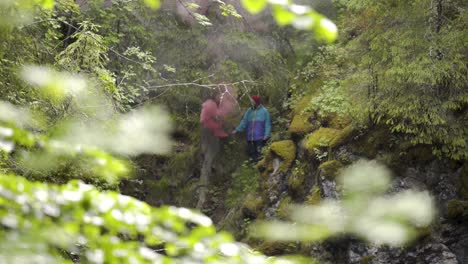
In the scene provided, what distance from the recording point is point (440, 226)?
22.5ft

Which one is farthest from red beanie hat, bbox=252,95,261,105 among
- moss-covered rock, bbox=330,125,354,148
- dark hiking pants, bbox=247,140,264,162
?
moss-covered rock, bbox=330,125,354,148

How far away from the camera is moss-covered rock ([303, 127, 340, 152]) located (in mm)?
8922

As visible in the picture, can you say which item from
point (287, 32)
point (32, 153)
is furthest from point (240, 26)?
point (32, 153)

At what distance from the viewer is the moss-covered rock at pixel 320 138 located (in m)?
8.92

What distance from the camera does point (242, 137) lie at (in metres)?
12.2

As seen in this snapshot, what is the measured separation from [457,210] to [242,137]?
20.6ft

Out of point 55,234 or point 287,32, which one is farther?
point 287,32

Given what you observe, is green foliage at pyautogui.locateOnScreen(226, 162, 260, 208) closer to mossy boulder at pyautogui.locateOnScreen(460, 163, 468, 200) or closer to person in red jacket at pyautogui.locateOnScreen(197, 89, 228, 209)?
person in red jacket at pyautogui.locateOnScreen(197, 89, 228, 209)

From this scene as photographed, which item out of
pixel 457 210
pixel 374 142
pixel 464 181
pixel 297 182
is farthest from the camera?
pixel 297 182

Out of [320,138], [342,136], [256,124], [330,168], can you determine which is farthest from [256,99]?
[330,168]

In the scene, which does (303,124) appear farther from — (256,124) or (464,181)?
(464,181)

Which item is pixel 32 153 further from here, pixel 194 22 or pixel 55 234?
pixel 194 22

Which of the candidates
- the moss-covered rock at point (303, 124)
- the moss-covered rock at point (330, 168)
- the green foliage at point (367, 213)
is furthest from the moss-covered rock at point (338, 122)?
the green foliage at point (367, 213)

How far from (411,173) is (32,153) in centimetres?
558
